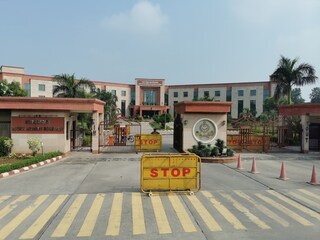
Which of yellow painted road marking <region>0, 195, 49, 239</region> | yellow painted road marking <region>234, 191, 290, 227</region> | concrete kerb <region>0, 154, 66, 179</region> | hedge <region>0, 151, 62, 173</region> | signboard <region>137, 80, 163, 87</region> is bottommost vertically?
yellow painted road marking <region>0, 195, 49, 239</region>

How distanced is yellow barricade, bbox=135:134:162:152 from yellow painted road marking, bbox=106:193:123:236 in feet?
41.9

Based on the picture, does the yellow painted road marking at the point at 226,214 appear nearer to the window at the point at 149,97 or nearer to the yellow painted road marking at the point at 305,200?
the yellow painted road marking at the point at 305,200

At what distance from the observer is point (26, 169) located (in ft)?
49.6

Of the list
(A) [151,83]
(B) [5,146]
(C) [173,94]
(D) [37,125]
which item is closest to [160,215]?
(D) [37,125]

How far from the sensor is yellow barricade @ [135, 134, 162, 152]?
75.3 ft

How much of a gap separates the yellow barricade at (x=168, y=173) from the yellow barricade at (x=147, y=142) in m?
12.4

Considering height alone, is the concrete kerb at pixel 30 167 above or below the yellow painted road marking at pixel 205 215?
above

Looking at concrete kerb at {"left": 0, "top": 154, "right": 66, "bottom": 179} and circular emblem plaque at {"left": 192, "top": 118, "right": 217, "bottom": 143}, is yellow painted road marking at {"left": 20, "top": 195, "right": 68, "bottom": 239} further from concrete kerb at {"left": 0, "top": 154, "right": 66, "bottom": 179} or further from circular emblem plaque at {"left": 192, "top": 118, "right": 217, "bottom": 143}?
circular emblem plaque at {"left": 192, "top": 118, "right": 217, "bottom": 143}

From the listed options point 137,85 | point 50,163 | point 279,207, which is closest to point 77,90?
point 50,163

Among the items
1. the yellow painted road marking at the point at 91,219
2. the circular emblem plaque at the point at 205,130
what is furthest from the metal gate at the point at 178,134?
the yellow painted road marking at the point at 91,219

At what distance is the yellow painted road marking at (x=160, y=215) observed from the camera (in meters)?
7.12

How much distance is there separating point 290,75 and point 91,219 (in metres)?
30.8

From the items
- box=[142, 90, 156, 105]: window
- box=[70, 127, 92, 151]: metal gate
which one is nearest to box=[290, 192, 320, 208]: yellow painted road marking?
box=[70, 127, 92, 151]: metal gate

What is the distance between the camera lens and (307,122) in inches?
937
